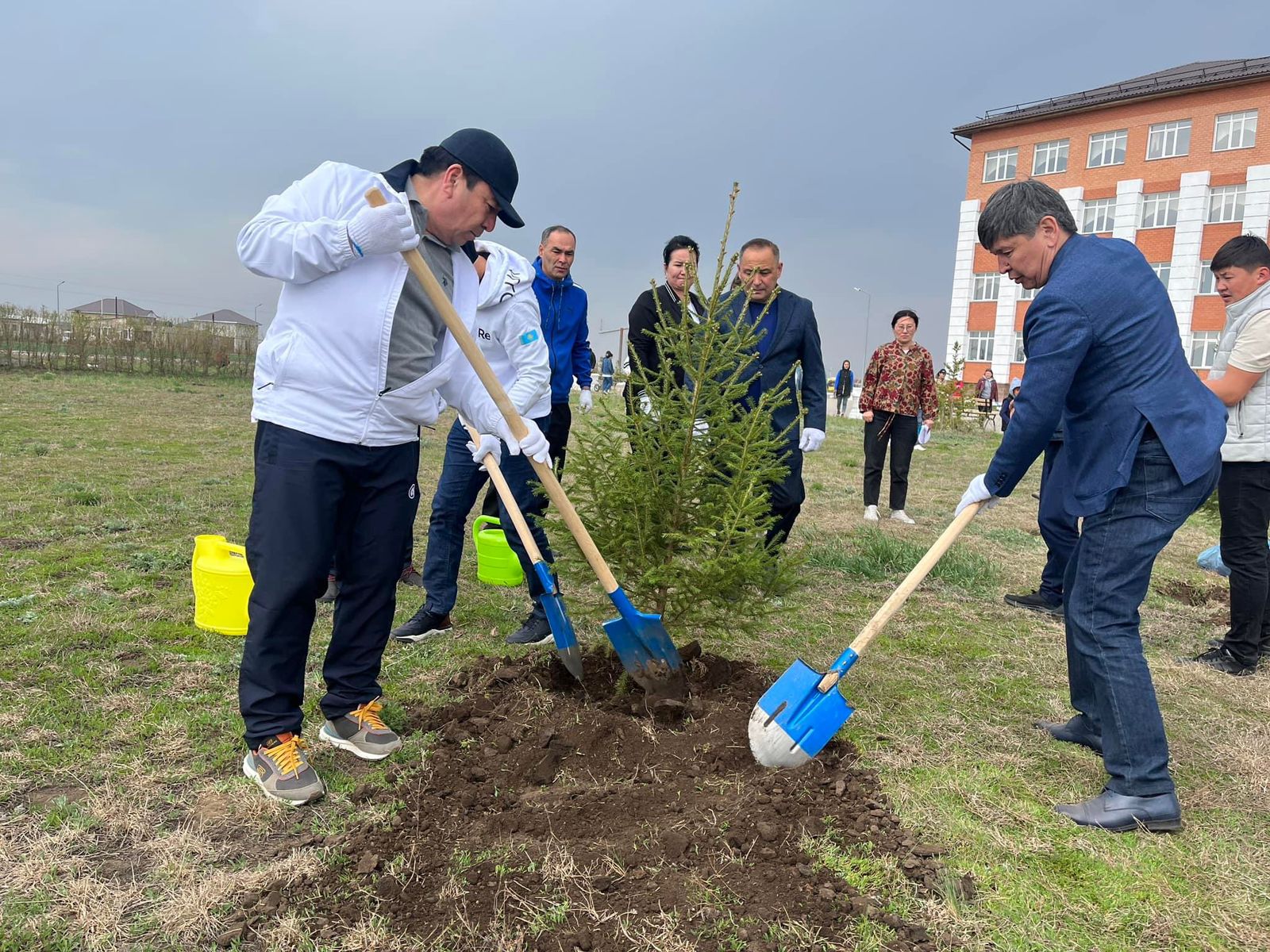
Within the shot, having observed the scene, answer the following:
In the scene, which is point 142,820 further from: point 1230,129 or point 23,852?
point 1230,129

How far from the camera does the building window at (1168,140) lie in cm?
3544

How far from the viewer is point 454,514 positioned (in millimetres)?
4520

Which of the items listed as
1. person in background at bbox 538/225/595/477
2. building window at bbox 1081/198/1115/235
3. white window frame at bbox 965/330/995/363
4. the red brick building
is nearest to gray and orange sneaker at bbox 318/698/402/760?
person in background at bbox 538/225/595/477

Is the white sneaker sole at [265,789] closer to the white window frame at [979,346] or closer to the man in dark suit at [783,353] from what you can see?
the man in dark suit at [783,353]

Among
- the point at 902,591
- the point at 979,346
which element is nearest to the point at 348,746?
the point at 902,591

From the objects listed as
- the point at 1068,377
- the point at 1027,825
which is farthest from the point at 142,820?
the point at 1068,377

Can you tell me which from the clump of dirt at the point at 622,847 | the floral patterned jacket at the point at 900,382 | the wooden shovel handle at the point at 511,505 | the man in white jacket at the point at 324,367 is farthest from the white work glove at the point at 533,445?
the floral patterned jacket at the point at 900,382

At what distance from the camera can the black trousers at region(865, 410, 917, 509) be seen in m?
8.53

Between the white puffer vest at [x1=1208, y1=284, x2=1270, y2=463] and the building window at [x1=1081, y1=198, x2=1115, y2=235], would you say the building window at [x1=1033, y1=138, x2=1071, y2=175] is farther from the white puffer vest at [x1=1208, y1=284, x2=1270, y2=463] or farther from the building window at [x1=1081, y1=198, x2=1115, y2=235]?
the white puffer vest at [x1=1208, y1=284, x2=1270, y2=463]

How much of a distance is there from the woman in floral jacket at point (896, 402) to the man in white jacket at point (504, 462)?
4.84 metres

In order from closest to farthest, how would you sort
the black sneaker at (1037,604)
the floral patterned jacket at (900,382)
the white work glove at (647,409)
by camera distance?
1. the white work glove at (647,409)
2. the black sneaker at (1037,604)
3. the floral patterned jacket at (900,382)

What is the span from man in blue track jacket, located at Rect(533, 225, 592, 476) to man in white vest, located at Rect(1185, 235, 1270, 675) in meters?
3.52

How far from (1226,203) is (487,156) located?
139 feet

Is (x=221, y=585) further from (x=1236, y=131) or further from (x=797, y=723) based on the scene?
(x=1236, y=131)
